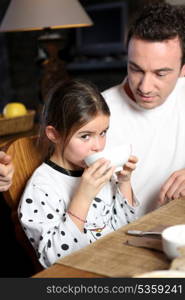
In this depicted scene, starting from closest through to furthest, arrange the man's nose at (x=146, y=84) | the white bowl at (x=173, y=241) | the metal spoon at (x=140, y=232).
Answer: the white bowl at (x=173, y=241), the metal spoon at (x=140, y=232), the man's nose at (x=146, y=84)

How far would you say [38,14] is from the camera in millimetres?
2643

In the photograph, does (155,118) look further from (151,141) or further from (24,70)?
(24,70)

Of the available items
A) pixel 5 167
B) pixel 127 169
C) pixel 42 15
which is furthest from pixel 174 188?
pixel 42 15

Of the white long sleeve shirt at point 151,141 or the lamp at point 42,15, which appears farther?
the lamp at point 42,15

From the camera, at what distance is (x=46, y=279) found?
0.96 m

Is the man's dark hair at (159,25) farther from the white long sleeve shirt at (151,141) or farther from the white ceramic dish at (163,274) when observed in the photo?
the white ceramic dish at (163,274)

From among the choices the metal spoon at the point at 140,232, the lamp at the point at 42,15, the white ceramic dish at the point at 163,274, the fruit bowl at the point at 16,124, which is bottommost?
the fruit bowl at the point at 16,124

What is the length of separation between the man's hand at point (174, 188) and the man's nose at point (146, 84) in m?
0.33

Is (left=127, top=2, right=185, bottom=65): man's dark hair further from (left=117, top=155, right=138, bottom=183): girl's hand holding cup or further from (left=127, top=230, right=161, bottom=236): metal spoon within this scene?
(left=127, top=230, right=161, bottom=236): metal spoon

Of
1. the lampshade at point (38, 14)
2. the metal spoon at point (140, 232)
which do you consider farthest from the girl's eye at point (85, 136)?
the lampshade at point (38, 14)

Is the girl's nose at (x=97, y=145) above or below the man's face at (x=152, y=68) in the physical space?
below

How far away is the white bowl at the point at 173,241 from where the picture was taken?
976 millimetres

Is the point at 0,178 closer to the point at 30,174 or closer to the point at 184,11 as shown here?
the point at 30,174

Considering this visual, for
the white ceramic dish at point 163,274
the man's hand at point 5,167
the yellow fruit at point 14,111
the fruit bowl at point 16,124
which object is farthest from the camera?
A: the yellow fruit at point 14,111
